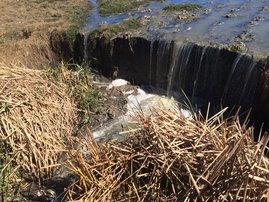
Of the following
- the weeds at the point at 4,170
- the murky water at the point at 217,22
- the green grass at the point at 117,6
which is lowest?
the weeds at the point at 4,170

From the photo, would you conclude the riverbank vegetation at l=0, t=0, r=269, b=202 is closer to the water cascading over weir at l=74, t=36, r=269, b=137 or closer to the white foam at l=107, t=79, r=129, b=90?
the white foam at l=107, t=79, r=129, b=90

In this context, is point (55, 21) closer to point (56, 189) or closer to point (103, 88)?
point (103, 88)

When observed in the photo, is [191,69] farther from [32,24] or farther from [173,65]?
[32,24]

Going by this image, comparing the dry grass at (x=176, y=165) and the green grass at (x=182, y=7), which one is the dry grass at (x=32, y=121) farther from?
the green grass at (x=182, y=7)

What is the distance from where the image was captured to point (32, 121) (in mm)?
6703

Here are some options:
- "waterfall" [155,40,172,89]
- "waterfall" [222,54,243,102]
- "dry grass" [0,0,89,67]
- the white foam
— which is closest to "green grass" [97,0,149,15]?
"dry grass" [0,0,89,67]

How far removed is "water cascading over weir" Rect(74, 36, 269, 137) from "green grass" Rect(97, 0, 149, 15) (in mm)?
3834

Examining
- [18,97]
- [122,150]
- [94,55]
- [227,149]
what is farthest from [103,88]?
[227,149]

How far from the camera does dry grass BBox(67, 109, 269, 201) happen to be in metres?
3.94

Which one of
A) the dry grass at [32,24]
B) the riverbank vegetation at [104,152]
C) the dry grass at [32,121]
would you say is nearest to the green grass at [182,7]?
the dry grass at [32,24]

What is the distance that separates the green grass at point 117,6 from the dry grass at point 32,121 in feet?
29.3

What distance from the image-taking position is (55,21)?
15.1m

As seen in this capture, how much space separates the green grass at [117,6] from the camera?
639 inches

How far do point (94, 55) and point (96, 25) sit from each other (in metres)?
2.03
